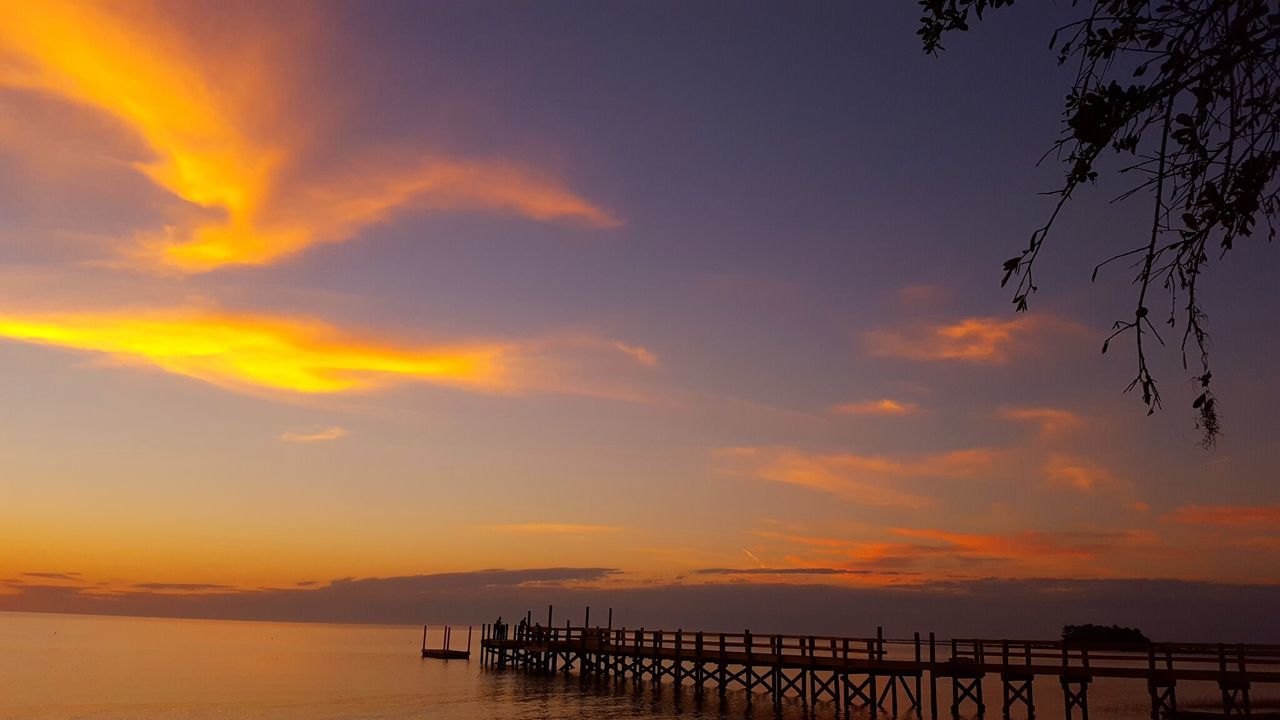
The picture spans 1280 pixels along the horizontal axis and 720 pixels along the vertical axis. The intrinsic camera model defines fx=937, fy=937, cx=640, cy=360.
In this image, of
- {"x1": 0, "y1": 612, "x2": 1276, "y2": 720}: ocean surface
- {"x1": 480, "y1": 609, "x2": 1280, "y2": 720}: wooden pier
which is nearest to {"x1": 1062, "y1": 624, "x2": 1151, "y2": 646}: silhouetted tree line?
{"x1": 0, "y1": 612, "x2": 1276, "y2": 720}: ocean surface

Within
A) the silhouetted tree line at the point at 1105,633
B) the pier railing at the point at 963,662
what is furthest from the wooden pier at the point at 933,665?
the silhouetted tree line at the point at 1105,633

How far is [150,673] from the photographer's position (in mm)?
70625

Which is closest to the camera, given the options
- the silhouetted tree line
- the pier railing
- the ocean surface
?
the pier railing

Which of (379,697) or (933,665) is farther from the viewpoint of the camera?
(379,697)

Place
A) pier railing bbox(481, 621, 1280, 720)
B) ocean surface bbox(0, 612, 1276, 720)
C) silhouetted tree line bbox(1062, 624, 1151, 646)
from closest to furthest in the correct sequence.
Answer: pier railing bbox(481, 621, 1280, 720) → ocean surface bbox(0, 612, 1276, 720) → silhouetted tree line bbox(1062, 624, 1151, 646)

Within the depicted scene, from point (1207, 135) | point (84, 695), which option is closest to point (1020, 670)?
point (1207, 135)

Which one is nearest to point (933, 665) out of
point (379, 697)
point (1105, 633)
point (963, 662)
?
point (963, 662)

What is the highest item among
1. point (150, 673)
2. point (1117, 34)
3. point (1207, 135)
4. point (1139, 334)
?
point (1117, 34)

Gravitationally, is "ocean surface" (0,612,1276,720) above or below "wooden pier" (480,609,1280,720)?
below

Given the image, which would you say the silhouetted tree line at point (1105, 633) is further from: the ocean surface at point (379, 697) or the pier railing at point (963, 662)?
the pier railing at point (963, 662)

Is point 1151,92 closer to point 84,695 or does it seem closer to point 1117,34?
point 1117,34

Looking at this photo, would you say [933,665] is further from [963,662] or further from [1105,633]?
[1105,633]

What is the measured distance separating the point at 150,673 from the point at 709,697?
4548cm

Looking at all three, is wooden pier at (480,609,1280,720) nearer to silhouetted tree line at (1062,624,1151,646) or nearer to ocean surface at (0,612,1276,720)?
ocean surface at (0,612,1276,720)
